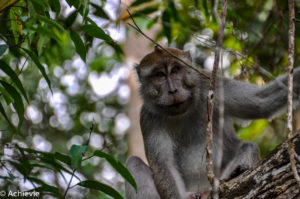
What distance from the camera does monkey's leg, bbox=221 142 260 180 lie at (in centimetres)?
487

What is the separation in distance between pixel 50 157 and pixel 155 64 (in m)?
2.45

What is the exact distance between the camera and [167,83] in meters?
5.30

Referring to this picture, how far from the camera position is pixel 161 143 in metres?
5.80

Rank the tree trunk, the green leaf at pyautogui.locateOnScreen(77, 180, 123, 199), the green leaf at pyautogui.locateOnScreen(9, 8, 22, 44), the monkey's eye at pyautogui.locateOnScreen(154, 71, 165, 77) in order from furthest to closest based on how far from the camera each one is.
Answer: the monkey's eye at pyautogui.locateOnScreen(154, 71, 165, 77) < the green leaf at pyautogui.locateOnScreen(9, 8, 22, 44) < the green leaf at pyautogui.locateOnScreen(77, 180, 123, 199) < the tree trunk

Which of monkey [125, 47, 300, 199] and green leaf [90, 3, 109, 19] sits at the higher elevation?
green leaf [90, 3, 109, 19]

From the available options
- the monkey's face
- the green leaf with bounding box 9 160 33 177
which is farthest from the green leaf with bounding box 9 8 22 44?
the monkey's face

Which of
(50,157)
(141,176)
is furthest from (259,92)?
(50,157)

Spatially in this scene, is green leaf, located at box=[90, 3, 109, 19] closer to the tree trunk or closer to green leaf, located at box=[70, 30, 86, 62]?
green leaf, located at box=[70, 30, 86, 62]

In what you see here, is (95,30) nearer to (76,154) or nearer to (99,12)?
(76,154)

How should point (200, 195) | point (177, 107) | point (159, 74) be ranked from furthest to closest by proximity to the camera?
point (159, 74)
point (177, 107)
point (200, 195)

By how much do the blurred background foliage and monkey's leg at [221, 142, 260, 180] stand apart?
940mm

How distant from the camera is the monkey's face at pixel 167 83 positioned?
17.1 feet

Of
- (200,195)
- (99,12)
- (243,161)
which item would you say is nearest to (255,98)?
(243,161)

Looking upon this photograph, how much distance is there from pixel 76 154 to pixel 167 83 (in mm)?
2409
